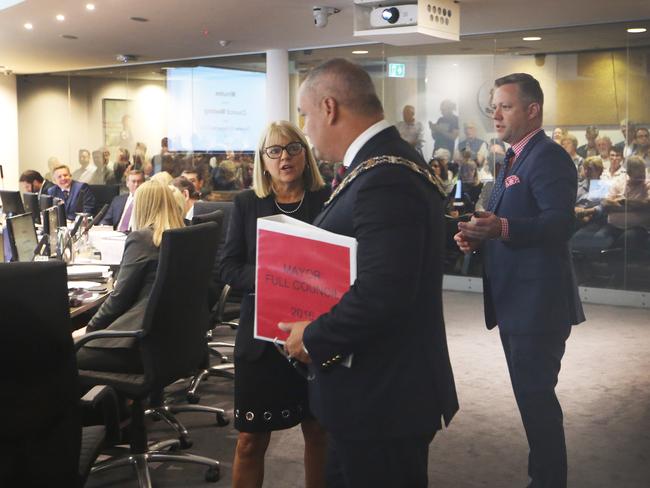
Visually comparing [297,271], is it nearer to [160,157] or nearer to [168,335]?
[168,335]

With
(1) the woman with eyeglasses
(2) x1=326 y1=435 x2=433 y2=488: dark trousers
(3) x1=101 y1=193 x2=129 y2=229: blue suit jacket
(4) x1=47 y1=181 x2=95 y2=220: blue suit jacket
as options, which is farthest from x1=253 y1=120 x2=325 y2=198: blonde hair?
(4) x1=47 y1=181 x2=95 y2=220: blue suit jacket

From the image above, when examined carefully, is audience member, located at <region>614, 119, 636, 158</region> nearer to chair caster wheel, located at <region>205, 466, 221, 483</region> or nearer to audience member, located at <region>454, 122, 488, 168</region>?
audience member, located at <region>454, 122, 488, 168</region>

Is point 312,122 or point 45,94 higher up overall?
point 45,94

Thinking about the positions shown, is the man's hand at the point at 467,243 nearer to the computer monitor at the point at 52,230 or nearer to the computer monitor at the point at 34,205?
the computer monitor at the point at 52,230

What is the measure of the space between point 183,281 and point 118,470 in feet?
3.40

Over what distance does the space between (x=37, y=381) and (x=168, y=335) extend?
1288 mm

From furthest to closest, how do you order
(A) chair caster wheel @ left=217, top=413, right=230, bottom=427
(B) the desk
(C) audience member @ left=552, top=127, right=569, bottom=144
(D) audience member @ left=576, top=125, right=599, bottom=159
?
(C) audience member @ left=552, top=127, right=569, bottom=144
(D) audience member @ left=576, top=125, right=599, bottom=159
(A) chair caster wheel @ left=217, top=413, right=230, bottom=427
(B) the desk

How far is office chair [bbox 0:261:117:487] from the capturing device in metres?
1.97

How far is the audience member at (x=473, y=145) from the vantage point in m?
8.93

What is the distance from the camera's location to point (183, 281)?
3.35 m

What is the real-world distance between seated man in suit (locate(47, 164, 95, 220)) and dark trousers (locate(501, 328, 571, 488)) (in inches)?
279

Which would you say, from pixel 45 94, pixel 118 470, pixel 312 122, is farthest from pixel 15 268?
pixel 45 94

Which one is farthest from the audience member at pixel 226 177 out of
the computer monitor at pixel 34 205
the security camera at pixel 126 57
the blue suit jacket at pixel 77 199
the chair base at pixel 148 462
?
the chair base at pixel 148 462

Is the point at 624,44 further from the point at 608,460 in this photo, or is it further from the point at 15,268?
the point at 15,268
